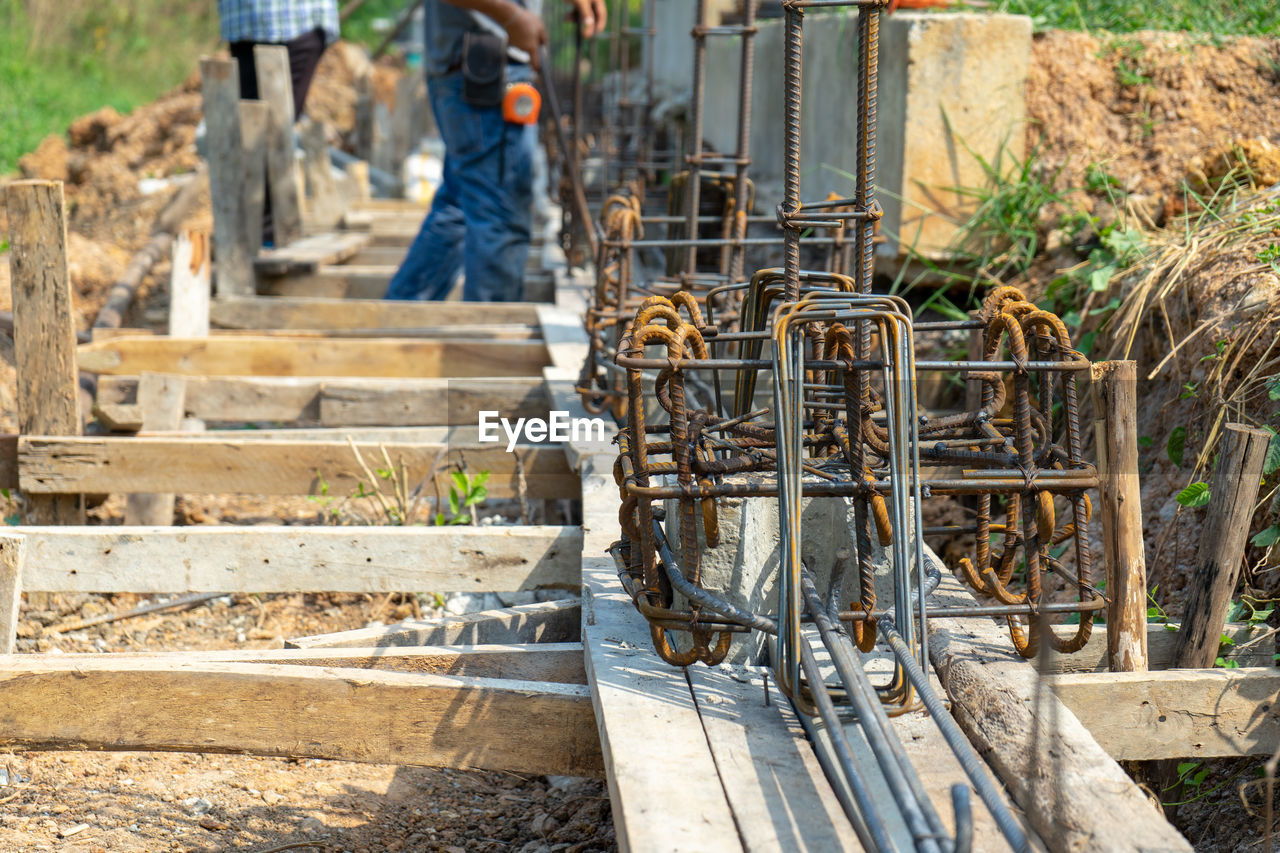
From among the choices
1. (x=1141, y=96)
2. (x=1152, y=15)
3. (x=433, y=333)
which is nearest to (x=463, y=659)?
(x=433, y=333)

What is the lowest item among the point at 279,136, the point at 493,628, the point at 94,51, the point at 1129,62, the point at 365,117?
the point at 493,628

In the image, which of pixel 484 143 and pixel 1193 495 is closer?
pixel 1193 495

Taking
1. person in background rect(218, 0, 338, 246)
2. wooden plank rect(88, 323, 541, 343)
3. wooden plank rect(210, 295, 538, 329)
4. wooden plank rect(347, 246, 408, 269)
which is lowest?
wooden plank rect(88, 323, 541, 343)

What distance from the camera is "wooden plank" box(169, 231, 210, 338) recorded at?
16.8 ft

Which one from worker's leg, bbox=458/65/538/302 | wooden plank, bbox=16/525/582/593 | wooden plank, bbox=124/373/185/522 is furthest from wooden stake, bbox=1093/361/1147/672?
worker's leg, bbox=458/65/538/302

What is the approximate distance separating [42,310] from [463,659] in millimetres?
1986

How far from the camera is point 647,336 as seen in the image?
196cm

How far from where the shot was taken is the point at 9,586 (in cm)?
269

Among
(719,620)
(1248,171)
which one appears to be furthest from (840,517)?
(1248,171)

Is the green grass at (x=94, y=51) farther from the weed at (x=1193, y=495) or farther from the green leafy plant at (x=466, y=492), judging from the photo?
the weed at (x=1193, y=495)

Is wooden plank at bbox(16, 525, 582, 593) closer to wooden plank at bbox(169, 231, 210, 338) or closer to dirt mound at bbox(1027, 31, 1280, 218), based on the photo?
wooden plank at bbox(169, 231, 210, 338)

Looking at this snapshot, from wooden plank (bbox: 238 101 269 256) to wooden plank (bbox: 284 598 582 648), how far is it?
394 cm

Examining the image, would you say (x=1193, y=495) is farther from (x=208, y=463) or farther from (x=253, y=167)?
(x=253, y=167)

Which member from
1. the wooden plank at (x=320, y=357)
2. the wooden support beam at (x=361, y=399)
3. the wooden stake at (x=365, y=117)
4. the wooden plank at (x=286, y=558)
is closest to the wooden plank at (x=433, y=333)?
the wooden plank at (x=320, y=357)
